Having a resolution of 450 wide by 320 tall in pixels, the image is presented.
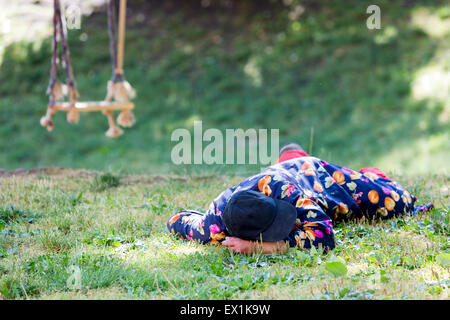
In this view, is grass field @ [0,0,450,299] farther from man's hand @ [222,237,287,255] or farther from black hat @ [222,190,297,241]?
black hat @ [222,190,297,241]

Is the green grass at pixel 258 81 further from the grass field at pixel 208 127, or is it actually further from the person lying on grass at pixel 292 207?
the person lying on grass at pixel 292 207

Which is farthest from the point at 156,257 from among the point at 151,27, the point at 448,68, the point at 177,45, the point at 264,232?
the point at 151,27

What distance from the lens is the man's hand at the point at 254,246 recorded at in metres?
2.79

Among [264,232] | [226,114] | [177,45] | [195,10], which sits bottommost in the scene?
[264,232]

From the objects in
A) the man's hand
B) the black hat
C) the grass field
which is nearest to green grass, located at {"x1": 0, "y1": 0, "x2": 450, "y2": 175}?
the grass field

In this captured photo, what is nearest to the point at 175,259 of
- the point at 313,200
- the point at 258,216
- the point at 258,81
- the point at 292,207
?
the point at 258,216

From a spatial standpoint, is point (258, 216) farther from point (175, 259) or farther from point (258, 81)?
point (258, 81)

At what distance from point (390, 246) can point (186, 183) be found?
223 cm

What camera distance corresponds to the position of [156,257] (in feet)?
9.34

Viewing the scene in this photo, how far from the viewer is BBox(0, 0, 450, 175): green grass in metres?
8.27

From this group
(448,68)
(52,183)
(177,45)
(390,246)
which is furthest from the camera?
(177,45)

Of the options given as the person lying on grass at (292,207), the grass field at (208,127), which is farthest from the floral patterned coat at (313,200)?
the grass field at (208,127)
